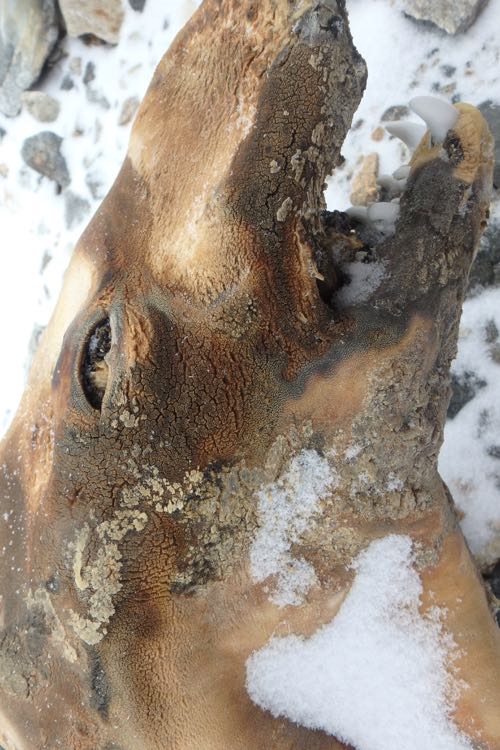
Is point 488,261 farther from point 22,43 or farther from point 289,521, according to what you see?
point 22,43

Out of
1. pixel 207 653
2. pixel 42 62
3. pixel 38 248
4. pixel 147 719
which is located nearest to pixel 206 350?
pixel 207 653

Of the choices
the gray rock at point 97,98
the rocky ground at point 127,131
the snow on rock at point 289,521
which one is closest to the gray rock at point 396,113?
the rocky ground at point 127,131

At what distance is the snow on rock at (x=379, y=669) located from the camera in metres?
1.80

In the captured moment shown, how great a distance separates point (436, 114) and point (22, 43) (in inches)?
102

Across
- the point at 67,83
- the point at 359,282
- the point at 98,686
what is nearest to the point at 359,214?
the point at 359,282

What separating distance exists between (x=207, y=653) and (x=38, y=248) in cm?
262

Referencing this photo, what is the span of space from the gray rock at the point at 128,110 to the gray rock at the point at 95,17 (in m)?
0.33


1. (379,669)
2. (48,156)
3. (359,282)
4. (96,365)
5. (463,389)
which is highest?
(48,156)

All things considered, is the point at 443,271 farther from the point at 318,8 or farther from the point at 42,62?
the point at 42,62

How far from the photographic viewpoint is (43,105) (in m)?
3.71

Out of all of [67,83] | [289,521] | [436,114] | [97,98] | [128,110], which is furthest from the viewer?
[67,83]

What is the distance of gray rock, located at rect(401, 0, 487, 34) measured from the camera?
2451 mm

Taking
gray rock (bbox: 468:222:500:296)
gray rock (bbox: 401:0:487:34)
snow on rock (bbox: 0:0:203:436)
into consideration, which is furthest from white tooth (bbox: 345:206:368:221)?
snow on rock (bbox: 0:0:203:436)

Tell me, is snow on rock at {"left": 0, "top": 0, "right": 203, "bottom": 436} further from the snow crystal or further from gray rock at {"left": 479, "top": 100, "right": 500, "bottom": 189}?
the snow crystal
